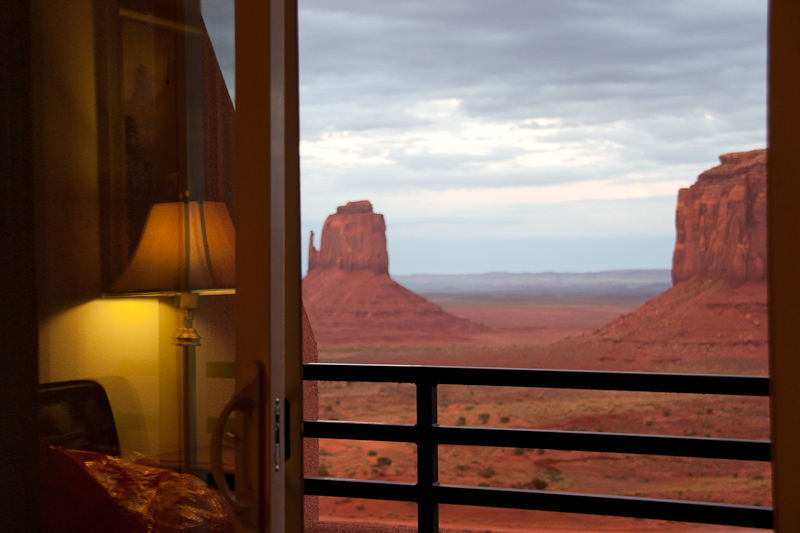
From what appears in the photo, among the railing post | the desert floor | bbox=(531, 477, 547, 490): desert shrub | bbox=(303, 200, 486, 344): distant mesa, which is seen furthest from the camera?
bbox=(303, 200, 486, 344): distant mesa

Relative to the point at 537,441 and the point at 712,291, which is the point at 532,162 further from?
the point at 537,441

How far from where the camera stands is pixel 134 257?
2.43 ft

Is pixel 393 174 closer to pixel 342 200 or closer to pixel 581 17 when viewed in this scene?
pixel 342 200

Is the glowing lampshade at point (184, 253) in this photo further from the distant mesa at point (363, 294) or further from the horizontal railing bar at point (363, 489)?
the distant mesa at point (363, 294)

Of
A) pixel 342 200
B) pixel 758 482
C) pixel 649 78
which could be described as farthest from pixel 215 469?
pixel 649 78

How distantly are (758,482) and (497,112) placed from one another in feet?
64.1

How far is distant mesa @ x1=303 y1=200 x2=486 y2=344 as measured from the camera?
93.9 feet

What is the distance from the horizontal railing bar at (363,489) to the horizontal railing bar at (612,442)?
20 centimetres

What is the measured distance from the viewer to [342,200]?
29.9 metres

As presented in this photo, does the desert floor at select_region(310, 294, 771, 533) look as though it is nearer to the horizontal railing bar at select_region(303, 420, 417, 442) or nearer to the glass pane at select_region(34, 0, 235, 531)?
the horizontal railing bar at select_region(303, 420, 417, 442)

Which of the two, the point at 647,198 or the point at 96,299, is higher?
the point at 647,198

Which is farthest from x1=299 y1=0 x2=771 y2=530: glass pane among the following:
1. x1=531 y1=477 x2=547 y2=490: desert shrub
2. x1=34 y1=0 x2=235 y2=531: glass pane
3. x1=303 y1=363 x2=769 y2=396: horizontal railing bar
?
x1=34 y1=0 x2=235 y2=531: glass pane

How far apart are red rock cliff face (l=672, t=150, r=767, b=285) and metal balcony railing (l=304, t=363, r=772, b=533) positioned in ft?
78.8

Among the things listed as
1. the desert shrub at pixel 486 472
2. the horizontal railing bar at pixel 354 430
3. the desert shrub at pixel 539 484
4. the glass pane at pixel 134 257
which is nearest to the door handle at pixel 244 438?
the glass pane at pixel 134 257
